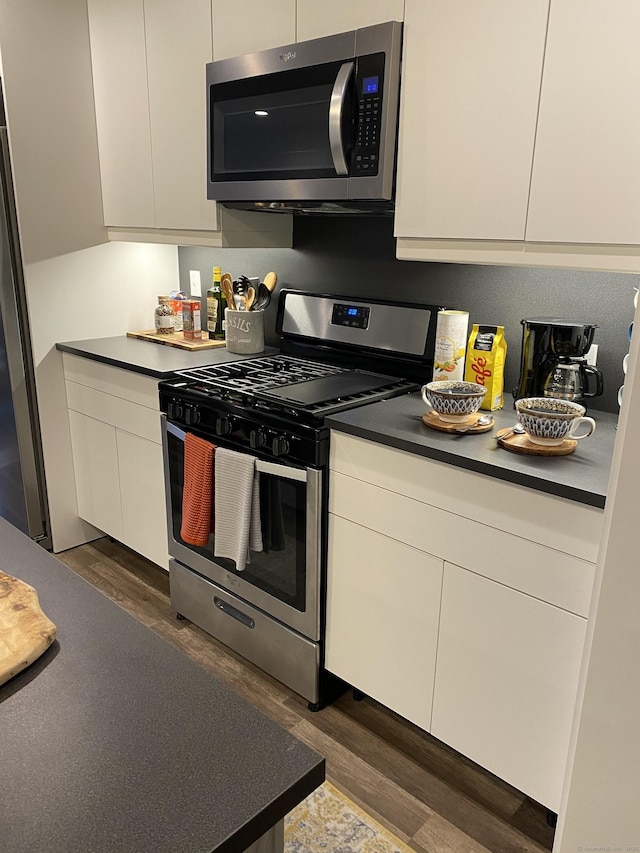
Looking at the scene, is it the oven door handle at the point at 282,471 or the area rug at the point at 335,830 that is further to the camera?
the oven door handle at the point at 282,471

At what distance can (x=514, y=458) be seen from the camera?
4.99 feet

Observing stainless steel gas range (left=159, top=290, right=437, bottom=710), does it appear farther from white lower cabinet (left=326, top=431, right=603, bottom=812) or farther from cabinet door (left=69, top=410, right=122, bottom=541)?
cabinet door (left=69, top=410, right=122, bottom=541)

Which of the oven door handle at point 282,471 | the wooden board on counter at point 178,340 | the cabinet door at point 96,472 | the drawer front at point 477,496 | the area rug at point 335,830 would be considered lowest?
the area rug at point 335,830

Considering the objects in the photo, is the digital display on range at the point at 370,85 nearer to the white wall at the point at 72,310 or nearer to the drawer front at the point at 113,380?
the drawer front at the point at 113,380

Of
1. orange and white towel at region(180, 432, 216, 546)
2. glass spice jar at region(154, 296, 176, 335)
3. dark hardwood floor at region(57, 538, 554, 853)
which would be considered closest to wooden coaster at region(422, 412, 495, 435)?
orange and white towel at region(180, 432, 216, 546)

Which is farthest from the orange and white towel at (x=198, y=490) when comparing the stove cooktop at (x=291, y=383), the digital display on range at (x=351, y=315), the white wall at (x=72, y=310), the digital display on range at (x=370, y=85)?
the digital display on range at (x=370, y=85)

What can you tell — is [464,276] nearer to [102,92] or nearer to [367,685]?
[367,685]

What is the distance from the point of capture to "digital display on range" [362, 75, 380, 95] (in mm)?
1725

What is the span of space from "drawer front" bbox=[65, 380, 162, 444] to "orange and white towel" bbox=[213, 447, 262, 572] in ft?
1.62

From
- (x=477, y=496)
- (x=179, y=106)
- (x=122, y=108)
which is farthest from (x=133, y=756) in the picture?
(x=122, y=108)

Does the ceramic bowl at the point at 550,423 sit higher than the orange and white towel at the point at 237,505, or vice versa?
the ceramic bowl at the point at 550,423

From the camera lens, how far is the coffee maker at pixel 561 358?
179cm

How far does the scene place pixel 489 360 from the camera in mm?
1878

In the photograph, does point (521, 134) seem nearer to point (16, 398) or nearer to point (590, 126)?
point (590, 126)
